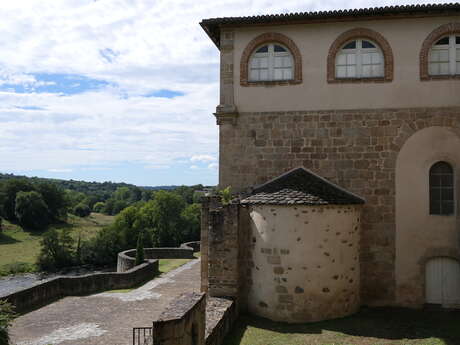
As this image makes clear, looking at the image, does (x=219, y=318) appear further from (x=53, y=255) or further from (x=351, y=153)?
(x=53, y=255)

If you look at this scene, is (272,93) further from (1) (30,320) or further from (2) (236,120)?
(1) (30,320)

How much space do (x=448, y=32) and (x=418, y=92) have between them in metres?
1.91

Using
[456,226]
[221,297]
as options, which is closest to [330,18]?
[456,226]

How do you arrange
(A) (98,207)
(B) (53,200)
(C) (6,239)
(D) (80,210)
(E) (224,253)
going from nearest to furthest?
(E) (224,253) < (C) (6,239) < (B) (53,200) < (D) (80,210) < (A) (98,207)

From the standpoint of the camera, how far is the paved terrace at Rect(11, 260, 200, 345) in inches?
444

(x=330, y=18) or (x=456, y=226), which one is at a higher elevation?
(x=330, y=18)

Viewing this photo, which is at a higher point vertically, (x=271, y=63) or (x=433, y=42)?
(x=433, y=42)

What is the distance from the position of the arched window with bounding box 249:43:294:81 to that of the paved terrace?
26.7 ft

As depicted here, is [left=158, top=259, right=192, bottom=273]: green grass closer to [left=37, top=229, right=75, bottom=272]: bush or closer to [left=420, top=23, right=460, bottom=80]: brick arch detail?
[left=420, top=23, right=460, bottom=80]: brick arch detail

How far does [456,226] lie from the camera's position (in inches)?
477

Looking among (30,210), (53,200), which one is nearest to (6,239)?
(30,210)

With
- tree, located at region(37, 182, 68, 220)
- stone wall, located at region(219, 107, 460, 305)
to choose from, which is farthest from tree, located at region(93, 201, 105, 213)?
stone wall, located at region(219, 107, 460, 305)

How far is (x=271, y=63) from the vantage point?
1329 centimetres

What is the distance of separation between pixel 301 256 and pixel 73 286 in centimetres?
1043
